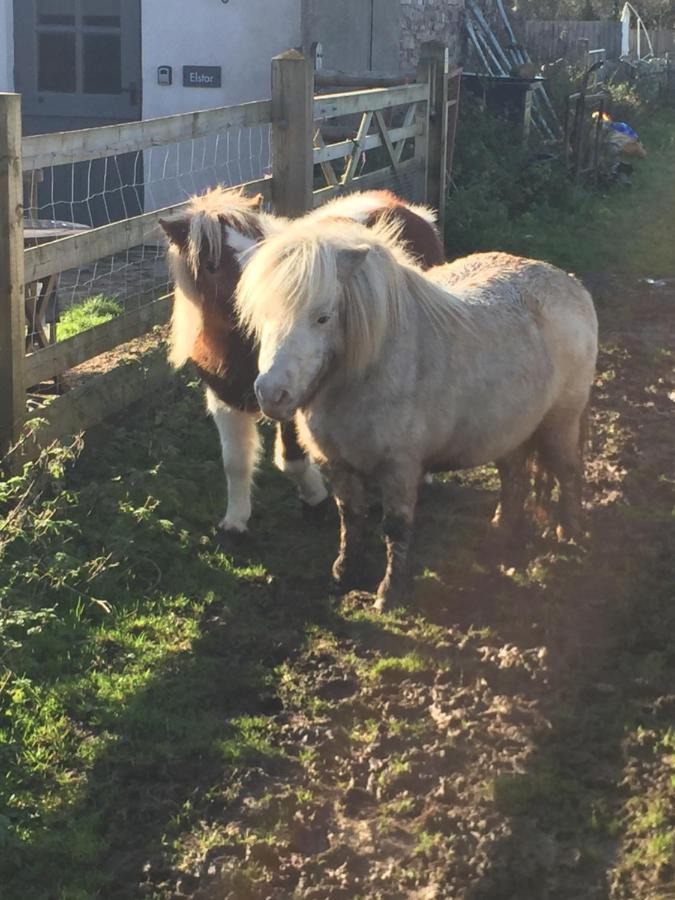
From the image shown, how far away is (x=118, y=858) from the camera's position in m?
3.20

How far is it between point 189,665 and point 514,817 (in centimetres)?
139

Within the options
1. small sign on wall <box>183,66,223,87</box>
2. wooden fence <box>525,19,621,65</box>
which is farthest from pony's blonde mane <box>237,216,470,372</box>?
wooden fence <box>525,19,621,65</box>

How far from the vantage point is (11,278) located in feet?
16.7

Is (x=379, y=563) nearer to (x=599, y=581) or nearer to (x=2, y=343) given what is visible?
(x=599, y=581)

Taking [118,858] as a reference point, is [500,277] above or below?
above

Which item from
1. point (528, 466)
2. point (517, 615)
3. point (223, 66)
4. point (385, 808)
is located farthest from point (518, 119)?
point (385, 808)

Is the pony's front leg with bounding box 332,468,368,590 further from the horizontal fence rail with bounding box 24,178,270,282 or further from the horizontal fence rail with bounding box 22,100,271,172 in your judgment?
the horizontal fence rail with bounding box 22,100,271,172

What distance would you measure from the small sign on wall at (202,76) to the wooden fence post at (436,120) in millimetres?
2387

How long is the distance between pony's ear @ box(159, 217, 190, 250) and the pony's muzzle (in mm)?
1274

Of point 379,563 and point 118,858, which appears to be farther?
point 379,563

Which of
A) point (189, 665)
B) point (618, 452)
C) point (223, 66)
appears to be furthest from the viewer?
point (223, 66)

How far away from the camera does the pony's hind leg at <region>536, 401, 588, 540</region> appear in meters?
5.11

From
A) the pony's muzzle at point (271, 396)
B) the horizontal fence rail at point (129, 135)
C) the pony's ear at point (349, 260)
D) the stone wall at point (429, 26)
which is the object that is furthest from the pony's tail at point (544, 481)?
the stone wall at point (429, 26)

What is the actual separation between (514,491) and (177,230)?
1.83 metres
